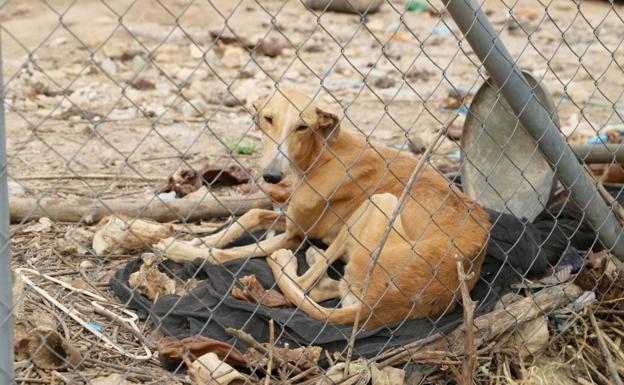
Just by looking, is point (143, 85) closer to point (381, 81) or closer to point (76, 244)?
point (381, 81)

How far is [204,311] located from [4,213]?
1.59 metres

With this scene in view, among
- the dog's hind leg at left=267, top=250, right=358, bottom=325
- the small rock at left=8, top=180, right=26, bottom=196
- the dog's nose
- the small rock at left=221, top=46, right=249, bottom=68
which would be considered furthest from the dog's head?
the small rock at left=221, top=46, right=249, bottom=68

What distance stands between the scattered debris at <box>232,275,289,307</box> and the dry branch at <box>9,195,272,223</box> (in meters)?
0.71

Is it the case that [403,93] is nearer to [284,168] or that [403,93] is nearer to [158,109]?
[158,109]

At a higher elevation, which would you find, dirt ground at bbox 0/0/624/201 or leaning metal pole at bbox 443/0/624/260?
leaning metal pole at bbox 443/0/624/260

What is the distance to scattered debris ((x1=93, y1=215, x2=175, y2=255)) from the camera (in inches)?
189

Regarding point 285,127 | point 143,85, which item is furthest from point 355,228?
point 143,85

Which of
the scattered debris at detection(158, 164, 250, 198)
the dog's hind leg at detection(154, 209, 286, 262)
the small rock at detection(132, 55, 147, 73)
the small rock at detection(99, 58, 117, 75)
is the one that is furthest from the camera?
the small rock at detection(132, 55, 147, 73)

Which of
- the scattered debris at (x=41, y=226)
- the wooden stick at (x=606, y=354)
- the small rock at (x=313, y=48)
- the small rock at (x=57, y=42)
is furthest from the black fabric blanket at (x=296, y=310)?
the small rock at (x=313, y=48)

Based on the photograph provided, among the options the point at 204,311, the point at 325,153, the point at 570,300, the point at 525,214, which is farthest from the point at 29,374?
the point at 525,214

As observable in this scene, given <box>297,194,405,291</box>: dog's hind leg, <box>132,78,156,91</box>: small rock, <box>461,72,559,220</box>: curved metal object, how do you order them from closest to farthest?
<box>297,194,405,291</box>: dog's hind leg < <box>461,72,559,220</box>: curved metal object < <box>132,78,156,91</box>: small rock

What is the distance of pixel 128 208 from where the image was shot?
5.22 meters

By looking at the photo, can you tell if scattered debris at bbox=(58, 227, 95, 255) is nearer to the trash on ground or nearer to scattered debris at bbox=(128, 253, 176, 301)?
scattered debris at bbox=(128, 253, 176, 301)

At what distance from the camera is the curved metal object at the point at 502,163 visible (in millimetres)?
5301
